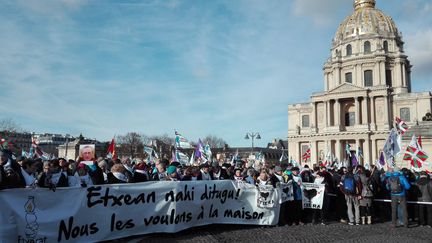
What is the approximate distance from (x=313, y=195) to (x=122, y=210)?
694 cm

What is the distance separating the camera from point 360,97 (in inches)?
3068

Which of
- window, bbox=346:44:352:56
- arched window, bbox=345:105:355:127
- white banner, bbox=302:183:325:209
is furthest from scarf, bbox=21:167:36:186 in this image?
window, bbox=346:44:352:56

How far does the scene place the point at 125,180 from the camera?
9945 mm

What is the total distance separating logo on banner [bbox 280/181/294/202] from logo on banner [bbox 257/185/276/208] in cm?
53

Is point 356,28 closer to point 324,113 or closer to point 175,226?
point 324,113

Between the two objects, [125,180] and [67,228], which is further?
[125,180]

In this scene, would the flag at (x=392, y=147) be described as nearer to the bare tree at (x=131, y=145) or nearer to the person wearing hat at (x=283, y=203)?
the person wearing hat at (x=283, y=203)

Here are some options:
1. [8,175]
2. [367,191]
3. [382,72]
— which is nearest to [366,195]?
[367,191]

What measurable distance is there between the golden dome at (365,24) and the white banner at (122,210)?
8246cm

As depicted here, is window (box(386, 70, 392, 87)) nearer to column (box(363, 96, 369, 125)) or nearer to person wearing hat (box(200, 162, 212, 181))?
column (box(363, 96, 369, 125))

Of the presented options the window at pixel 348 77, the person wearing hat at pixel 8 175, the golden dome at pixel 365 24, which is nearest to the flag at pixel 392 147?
the person wearing hat at pixel 8 175

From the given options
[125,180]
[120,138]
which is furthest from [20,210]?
[120,138]

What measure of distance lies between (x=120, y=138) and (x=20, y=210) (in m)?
101

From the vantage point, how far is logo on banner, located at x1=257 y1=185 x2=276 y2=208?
11.9 metres
